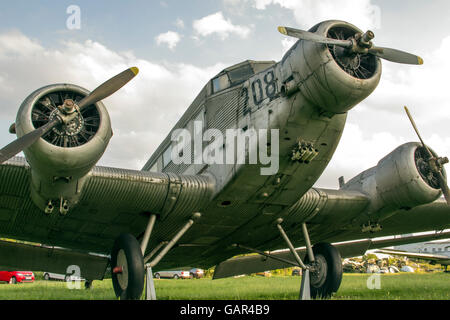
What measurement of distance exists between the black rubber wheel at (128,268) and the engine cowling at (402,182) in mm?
6818

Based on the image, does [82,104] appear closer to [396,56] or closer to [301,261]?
[396,56]

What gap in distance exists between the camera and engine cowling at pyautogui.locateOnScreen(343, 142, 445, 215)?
34.3 ft

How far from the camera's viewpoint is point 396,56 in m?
8.15

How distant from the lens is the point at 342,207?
448 inches

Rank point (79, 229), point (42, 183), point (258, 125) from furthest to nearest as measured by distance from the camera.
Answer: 1. point (79, 229)
2. point (258, 125)
3. point (42, 183)

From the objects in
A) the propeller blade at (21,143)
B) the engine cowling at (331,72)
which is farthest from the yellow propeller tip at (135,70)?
the engine cowling at (331,72)

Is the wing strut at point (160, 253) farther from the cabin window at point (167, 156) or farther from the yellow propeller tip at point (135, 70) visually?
the yellow propeller tip at point (135, 70)

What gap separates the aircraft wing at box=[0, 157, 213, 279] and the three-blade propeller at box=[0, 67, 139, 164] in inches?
53.5

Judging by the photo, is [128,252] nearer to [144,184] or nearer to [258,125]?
[144,184]

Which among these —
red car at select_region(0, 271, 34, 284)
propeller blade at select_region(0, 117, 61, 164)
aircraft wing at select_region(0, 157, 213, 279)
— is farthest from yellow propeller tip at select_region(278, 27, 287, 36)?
red car at select_region(0, 271, 34, 284)

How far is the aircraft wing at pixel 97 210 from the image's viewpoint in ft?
27.7

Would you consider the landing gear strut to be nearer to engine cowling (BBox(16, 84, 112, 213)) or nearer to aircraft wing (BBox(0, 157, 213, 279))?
aircraft wing (BBox(0, 157, 213, 279))

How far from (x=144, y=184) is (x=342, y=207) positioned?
5.77m

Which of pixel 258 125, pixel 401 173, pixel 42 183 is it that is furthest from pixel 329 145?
pixel 42 183
